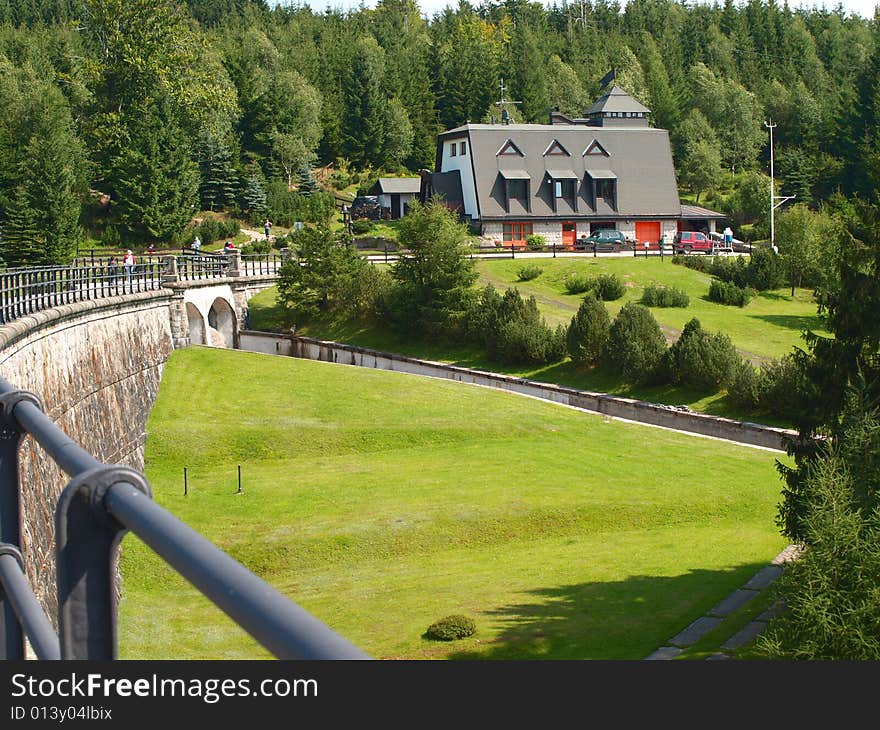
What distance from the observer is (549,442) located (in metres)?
38.7

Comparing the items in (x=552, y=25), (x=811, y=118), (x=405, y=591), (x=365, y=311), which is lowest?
(x=405, y=591)

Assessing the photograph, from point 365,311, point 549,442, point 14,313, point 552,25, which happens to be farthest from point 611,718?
point 552,25

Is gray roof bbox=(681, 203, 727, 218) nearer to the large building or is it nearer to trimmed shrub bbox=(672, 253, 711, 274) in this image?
the large building

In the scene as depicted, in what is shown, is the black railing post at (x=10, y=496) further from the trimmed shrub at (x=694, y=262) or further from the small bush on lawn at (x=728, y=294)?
the trimmed shrub at (x=694, y=262)

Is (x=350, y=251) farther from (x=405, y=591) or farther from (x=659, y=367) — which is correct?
(x=405, y=591)

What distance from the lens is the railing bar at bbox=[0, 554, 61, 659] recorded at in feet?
9.04

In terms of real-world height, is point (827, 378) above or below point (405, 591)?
above

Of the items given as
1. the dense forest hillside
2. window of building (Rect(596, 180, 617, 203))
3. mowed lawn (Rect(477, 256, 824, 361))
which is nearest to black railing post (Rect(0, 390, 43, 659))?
mowed lawn (Rect(477, 256, 824, 361))

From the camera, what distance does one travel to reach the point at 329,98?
379ft

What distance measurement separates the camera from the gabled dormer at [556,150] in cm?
8200

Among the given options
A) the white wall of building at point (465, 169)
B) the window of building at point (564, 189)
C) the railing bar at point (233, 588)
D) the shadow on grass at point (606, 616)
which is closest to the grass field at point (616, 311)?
the white wall of building at point (465, 169)

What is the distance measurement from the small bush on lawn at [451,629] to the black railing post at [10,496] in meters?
17.9

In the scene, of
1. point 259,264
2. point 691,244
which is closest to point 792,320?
point 691,244

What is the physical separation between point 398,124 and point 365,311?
57.4 m
